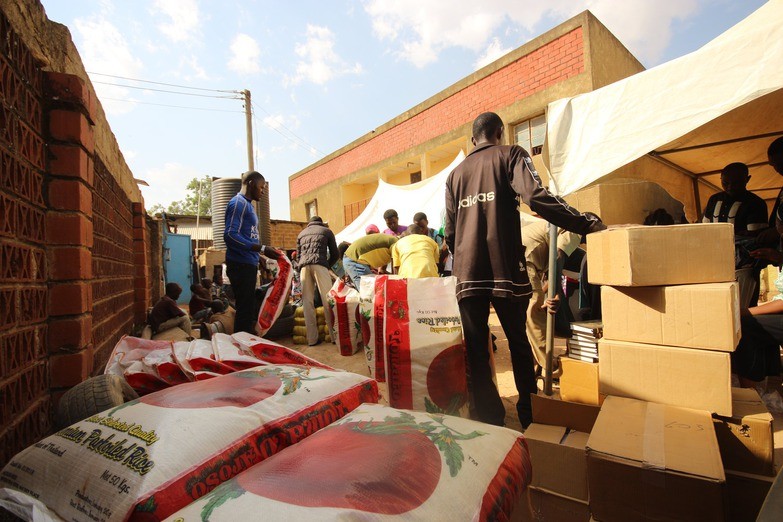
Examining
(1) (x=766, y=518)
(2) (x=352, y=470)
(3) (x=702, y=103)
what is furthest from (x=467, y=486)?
(3) (x=702, y=103)

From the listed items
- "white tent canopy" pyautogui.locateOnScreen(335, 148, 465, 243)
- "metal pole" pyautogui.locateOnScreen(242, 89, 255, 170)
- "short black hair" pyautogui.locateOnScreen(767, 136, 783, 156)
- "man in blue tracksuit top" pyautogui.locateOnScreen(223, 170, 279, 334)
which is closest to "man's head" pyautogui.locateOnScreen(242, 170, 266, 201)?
"man in blue tracksuit top" pyautogui.locateOnScreen(223, 170, 279, 334)

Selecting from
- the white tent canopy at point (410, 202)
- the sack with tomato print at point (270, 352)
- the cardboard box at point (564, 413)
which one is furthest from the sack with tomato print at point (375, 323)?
the white tent canopy at point (410, 202)

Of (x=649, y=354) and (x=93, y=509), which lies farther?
(x=649, y=354)

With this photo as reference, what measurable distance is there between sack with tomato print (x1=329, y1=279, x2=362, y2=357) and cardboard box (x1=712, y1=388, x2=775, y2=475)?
3142 mm

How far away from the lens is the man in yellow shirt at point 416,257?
3.24 meters

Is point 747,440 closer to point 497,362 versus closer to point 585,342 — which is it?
point 585,342

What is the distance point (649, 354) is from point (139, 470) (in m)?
1.94

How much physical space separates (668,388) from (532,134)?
292 inches

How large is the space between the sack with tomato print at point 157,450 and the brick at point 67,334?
709 mm

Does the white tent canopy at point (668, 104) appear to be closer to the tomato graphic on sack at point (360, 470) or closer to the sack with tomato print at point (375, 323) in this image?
the sack with tomato print at point (375, 323)

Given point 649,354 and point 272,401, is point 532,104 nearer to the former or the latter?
point 649,354

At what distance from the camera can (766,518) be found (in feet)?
1.68

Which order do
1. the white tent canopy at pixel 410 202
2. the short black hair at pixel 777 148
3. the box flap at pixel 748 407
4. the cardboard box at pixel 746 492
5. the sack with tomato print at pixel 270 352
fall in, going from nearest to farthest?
1. the cardboard box at pixel 746 492
2. the box flap at pixel 748 407
3. the sack with tomato print at pixel 270 352
4. the short black hair at pixel 777 148
5. the white tent canopy at pixel 410 202

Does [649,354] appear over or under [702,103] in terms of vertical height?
under
